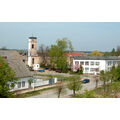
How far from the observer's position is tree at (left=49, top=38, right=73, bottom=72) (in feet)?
68.0

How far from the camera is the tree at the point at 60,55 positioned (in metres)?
20.7

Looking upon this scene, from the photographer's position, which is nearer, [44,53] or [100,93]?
[100,93]

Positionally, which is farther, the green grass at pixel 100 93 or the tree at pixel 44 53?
the tree at pixel 44 53

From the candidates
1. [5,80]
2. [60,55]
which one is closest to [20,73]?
[5,80]

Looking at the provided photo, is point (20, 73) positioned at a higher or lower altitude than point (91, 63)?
lower

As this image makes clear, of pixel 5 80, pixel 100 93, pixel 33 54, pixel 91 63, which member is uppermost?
pixel 33 54

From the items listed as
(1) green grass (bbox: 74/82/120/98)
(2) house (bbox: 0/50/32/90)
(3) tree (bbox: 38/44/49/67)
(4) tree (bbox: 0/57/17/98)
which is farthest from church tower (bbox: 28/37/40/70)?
(4) tree (bbox: 0/57/17/98)

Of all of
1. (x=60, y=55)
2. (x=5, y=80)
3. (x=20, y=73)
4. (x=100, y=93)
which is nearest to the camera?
(x=5, y=80)

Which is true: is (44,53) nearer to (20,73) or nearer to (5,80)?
(20,73)

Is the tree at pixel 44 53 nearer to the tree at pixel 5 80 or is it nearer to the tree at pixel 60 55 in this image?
the tree at pixel 60 55

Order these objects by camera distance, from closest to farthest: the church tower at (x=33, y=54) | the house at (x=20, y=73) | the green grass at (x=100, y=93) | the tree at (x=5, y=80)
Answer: the tree at (x=5, y=80)
the green grass at (x=100, y=93)
the house at (x=20, y=73)
the church tower at (x=33, y=54)

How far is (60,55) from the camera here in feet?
70.8

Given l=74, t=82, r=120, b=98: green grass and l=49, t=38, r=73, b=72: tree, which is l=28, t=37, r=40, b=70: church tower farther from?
l=74, t=82, r=120, b=98: green grass

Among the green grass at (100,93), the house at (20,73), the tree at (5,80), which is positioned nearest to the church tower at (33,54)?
the house at (20,73)
